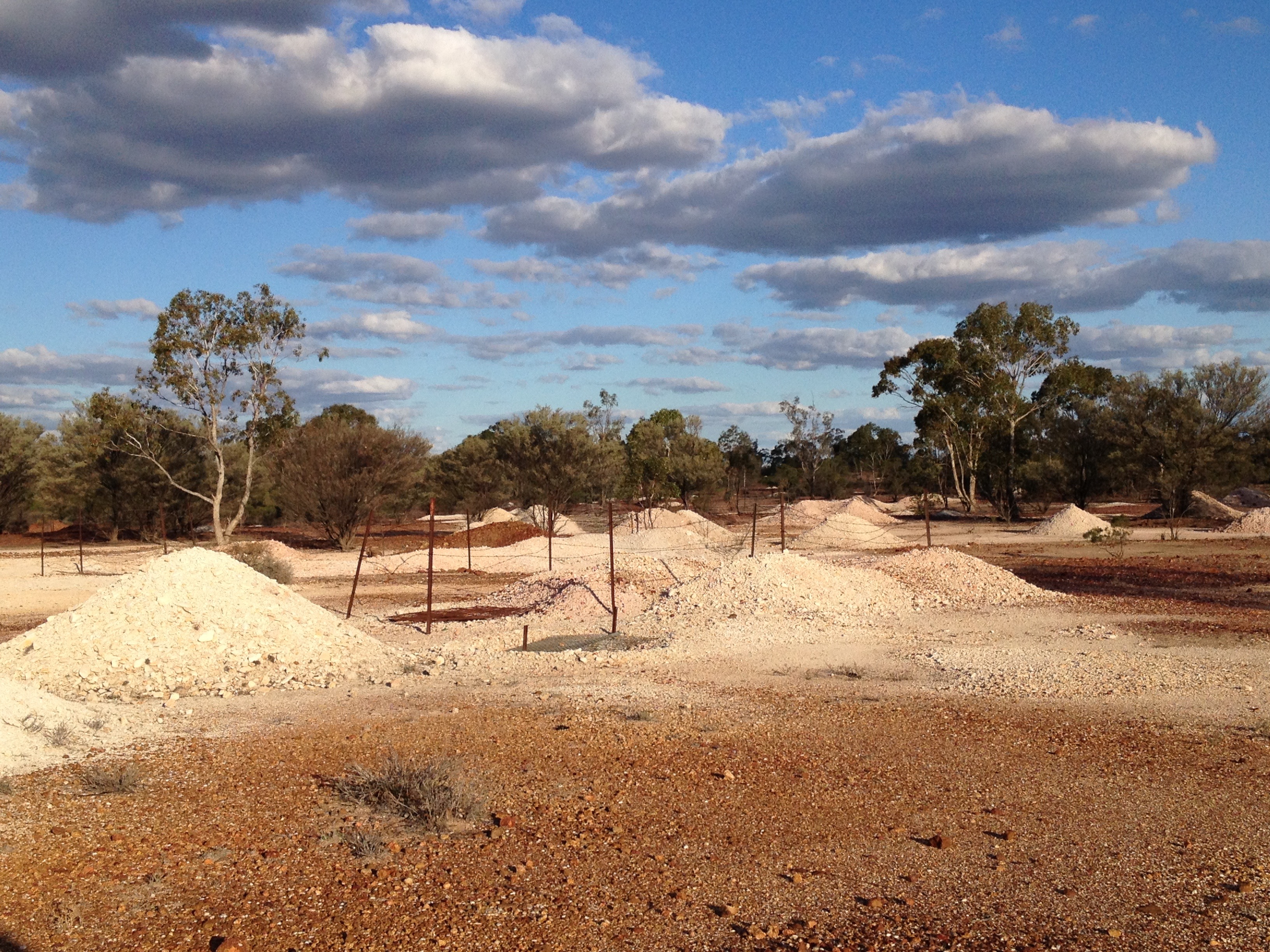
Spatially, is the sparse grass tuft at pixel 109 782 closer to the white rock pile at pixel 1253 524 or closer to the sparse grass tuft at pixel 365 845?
the sparse grass tuft at pixel 365 845

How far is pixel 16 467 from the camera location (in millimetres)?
39062

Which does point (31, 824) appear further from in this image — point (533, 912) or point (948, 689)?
point (948, 689)

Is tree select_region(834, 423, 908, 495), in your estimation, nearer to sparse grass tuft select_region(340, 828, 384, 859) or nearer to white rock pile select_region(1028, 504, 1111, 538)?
white rock pile select_region(1028, 504, 1111, 538)

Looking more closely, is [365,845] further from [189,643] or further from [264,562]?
[264,562]

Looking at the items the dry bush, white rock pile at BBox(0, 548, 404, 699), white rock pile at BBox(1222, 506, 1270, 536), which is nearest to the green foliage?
white rock pile at BBox(1222, 506, 1270, 536)

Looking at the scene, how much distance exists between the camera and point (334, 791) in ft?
21.2

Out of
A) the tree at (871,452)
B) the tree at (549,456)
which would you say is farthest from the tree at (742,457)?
the tree at (549,456)

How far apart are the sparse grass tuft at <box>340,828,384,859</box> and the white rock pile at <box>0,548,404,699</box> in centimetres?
491

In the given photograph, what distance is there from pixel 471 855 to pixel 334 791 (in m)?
1.54

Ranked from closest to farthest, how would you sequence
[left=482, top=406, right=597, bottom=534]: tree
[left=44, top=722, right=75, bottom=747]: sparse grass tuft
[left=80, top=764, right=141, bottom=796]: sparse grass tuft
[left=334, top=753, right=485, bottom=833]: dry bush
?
[left=334, top=753, right=485, bottom=833]: dry bush → [left=80, top=764, right=141, bottom=796]: sparse grass tuft → [left=44, top=722, right=75, bottom=747]: sparse grass tuft → [left=482, top=406, right=597, bottom=534]: tree

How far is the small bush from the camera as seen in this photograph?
2019cm

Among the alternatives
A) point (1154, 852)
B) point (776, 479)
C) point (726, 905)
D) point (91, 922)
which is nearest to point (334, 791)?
point (91, 922)

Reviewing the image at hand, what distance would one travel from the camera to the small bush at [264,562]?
66.2 ft

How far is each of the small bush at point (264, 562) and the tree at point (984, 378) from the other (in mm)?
32285
